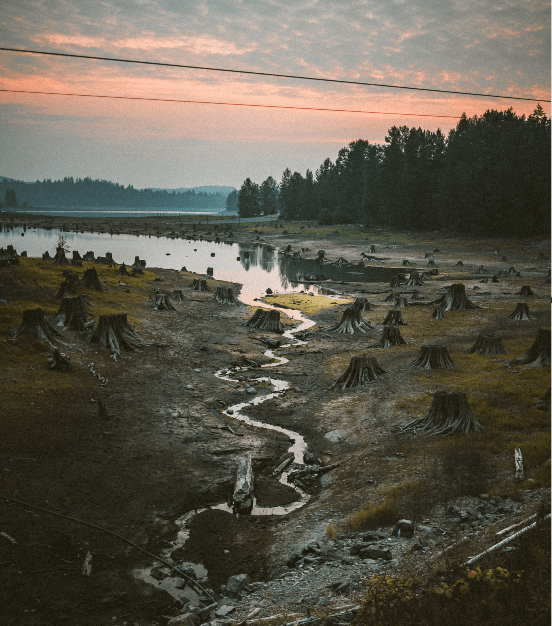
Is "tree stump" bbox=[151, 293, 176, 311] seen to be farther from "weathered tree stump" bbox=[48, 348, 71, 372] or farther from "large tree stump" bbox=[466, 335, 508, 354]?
"large tree stump" bbox=[466, 335, 508, 354]

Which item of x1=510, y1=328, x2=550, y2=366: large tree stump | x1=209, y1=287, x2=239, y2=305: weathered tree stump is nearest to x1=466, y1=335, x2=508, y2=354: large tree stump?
x1=510, y1=328, x2=550, y2=366: large tree stump

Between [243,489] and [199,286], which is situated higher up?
[199,286]

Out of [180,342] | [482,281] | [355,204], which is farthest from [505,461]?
[355,204]

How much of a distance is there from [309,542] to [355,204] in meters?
128

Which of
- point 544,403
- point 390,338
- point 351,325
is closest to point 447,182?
point 351,325

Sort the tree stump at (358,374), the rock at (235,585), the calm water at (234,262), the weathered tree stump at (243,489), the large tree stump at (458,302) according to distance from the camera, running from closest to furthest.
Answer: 1. the rock at (235,585)
2. the weathered tree stump at (243,489)
3. the tree stump at (358,374)
4. the large tree stump at (458,302)
5. the calm water at (234,262)

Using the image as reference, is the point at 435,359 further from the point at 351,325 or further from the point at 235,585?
the point at 235,585

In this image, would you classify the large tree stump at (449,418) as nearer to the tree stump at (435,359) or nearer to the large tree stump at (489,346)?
the tree stump at (435,359)

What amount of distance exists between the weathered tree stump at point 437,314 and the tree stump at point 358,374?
46.7 ft

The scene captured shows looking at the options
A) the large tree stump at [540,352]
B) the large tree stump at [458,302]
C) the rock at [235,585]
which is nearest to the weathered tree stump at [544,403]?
the large tree stump at [540,352]

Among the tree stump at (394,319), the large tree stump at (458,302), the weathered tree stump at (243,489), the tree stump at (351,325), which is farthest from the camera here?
the large tree stump at (458,302)

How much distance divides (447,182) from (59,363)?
3394 inches

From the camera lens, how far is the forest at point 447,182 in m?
77.3

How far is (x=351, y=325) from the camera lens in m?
33.8
